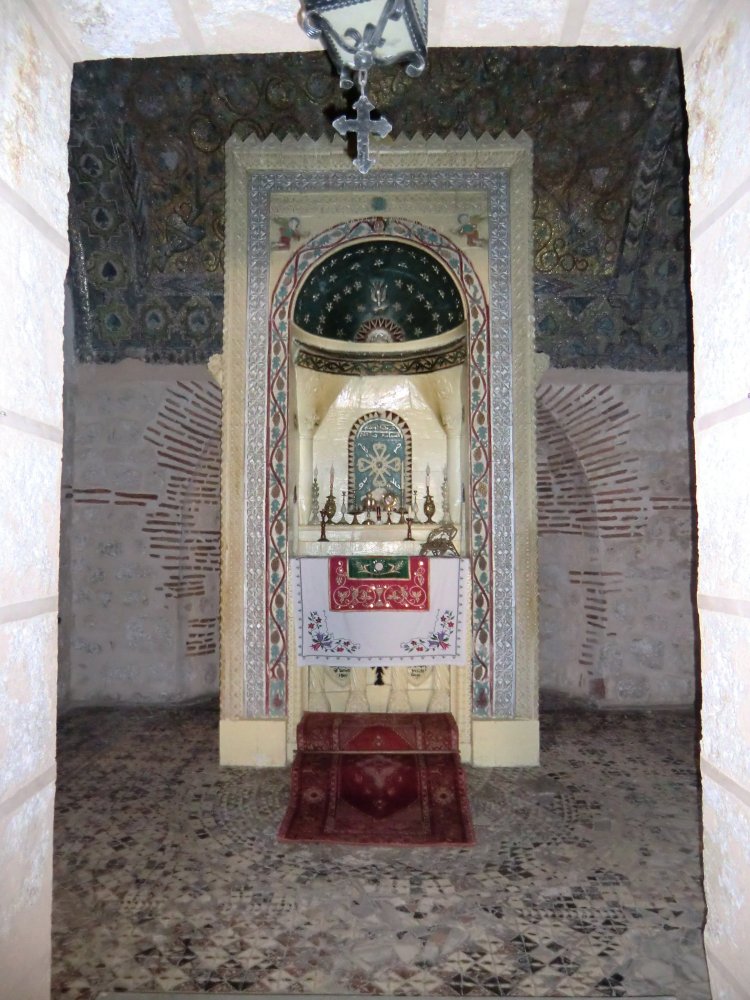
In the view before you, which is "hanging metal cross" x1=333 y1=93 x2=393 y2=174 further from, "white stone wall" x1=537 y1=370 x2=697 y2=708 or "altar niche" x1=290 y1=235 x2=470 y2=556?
"white stone wall" x1=537 y1=370 x2=697 y2=708

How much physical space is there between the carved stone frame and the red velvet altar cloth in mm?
550

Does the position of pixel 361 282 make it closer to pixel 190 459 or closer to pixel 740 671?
pixel 190 459

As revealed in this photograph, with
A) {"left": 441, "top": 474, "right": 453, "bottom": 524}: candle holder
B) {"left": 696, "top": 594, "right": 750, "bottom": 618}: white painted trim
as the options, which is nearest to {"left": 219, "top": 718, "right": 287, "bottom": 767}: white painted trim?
{"left": 441, "top": 474, "right": 453, "bottom": 524}: candle holder

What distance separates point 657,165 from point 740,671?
233 inches

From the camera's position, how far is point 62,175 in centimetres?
170

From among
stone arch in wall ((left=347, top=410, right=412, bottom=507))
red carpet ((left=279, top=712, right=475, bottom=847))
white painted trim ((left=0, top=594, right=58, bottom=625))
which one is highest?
stone arch in wall ((left=347, top=410, right=412, bottom=507))

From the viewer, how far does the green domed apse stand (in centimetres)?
556

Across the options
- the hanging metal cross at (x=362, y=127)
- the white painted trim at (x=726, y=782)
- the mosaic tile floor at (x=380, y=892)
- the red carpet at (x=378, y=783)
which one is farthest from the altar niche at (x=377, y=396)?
the white painted trim at (x=726, y=782)

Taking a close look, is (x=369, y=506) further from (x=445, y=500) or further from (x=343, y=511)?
(x=445, y=500)

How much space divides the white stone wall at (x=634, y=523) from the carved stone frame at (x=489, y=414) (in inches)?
58.9

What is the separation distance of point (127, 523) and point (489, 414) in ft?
12.2

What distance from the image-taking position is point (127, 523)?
6.68 meters

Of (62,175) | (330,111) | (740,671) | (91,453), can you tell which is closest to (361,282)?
(330,111)

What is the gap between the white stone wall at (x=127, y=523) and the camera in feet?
21.7
